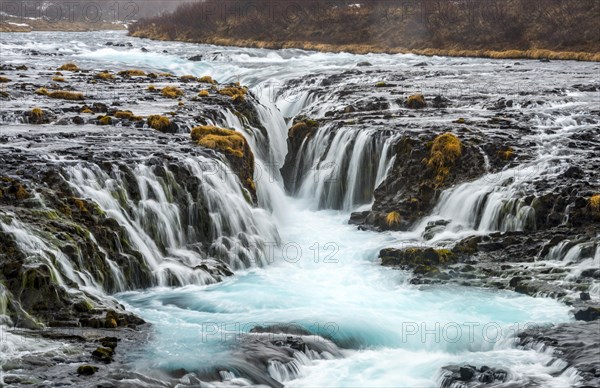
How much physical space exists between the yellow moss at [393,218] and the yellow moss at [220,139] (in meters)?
4.47

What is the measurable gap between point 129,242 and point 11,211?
249 centimetres

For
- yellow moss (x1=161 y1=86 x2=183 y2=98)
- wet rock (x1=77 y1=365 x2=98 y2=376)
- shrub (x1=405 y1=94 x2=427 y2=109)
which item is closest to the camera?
wet rock (x1=77 y1=365 x2=98 y2=376)

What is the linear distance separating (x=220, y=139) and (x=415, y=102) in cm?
1021

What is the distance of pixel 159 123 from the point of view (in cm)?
2330

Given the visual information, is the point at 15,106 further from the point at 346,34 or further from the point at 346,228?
the point at 346,34

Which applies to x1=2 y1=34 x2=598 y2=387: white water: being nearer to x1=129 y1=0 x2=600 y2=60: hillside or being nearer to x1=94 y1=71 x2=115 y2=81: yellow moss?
x1=94 y1=71 x2=115 y2=81: yellow moss

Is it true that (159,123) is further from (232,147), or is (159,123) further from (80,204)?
(80,204)

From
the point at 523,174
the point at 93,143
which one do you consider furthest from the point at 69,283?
the point at 523,174

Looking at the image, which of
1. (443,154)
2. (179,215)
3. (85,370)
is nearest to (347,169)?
(443,154)

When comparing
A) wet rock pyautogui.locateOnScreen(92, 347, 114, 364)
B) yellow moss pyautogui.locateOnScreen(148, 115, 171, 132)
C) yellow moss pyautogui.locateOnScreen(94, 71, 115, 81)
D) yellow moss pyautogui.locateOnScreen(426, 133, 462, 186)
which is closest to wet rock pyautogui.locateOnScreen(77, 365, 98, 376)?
wet rock pyautogui.locateOnScreen(92, 347, 114, 364)

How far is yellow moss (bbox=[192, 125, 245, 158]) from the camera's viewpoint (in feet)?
69.7

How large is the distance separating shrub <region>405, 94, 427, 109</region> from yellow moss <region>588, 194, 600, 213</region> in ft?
39.5

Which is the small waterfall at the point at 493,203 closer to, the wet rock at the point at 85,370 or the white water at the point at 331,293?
the white water at the point at 331,293

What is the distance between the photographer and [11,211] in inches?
586
